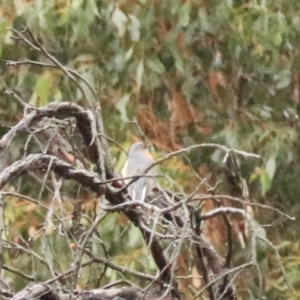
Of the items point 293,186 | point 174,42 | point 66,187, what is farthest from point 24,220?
point 293,186

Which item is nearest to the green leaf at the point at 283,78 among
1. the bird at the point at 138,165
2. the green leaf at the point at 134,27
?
the green leaf at the point at 134,27

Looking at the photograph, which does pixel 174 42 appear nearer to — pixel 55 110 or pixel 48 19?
pixel 48 19

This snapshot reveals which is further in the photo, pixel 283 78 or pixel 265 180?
pixel 283 78

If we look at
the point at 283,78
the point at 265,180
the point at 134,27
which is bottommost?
the point at 265,180

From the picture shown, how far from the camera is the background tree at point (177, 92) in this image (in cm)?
209

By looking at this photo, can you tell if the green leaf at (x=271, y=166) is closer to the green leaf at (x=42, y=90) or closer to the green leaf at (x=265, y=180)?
the green leaf at (x=265, y=180)

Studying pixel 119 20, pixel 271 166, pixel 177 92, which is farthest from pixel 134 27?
pixel 271 166

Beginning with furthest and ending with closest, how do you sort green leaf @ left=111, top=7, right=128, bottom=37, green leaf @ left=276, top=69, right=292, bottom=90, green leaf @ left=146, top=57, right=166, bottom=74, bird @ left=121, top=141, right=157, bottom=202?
green leaf @ left=276, top=69, right=292, bottom=90, green leaf @ left=146, top=57, right=166, bottom=74, green leaf @ left=111, top=7, right=128, bottom=37, bird @ left=121, top=141, right=157, bottom=202

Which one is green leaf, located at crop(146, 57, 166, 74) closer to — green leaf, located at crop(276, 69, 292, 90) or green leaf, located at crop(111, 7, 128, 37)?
green leaf, located at crop(111, 7, 128, 37)

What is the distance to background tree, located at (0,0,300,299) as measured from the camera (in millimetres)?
2086

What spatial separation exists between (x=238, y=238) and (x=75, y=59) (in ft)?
2.32

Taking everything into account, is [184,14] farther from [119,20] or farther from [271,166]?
[271,166]

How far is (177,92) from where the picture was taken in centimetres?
241

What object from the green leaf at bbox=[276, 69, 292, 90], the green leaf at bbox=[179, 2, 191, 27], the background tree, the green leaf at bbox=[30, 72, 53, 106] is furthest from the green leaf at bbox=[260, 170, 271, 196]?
the green leaf at bbox=[30, 72, 53, 106]
